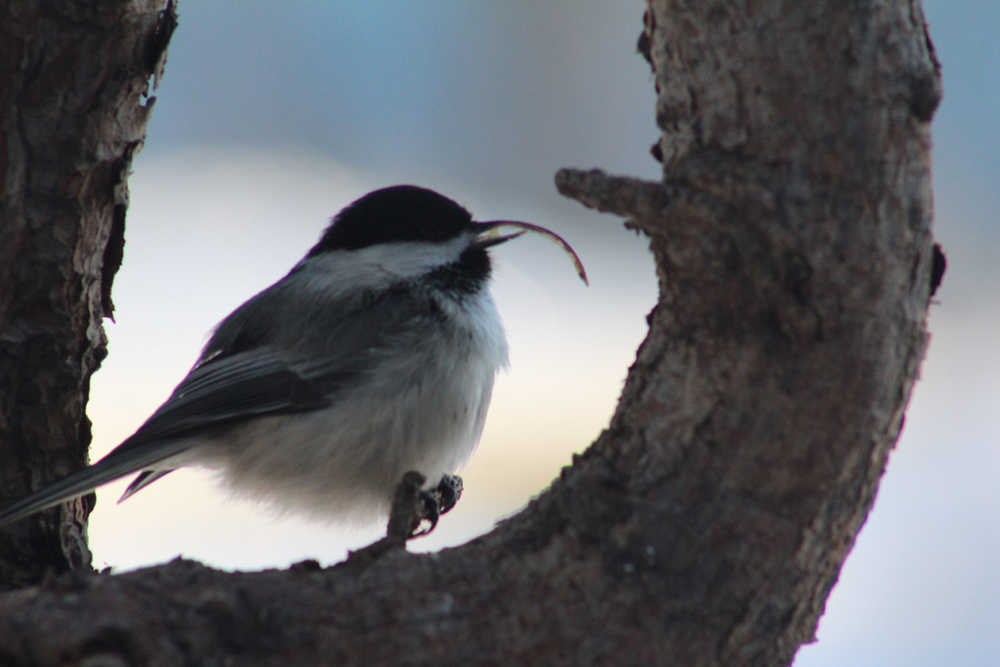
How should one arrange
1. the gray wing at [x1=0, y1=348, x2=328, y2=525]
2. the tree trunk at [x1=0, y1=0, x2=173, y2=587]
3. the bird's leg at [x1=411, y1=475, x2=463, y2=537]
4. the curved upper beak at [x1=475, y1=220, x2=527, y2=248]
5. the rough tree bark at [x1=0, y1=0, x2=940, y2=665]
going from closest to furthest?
the rough tree bark at [x1=0, y1=0, x2=940, y2=665], the tree trunk at [x1=0, y1=0, x2=173, y2=587], the gray wing at [x1=0, y1=348, x2=328, y2=525], the bird's leg at [x1=411, y1=475, x2=463, y2=537], the curved upper beak at [x1=475, y1=220, x2=527, y2=248]

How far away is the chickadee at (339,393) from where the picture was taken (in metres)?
1.52

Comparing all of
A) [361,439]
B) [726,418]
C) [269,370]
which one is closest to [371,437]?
[361,439]

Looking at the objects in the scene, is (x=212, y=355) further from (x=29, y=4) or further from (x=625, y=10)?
(x=625, y=10)

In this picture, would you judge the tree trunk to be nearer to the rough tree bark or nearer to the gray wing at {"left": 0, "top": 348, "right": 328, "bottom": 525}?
the gray wing at {"left": 0, "top": 348, "right": 328, "bottom": 525}

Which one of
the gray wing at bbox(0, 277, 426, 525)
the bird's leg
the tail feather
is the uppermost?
the gray wing at bbox(0, 277, 426, 525)

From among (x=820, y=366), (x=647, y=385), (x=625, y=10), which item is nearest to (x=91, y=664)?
(x=647, y=385)

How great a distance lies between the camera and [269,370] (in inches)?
61.8

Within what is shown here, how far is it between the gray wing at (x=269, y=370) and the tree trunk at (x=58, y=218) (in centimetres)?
11

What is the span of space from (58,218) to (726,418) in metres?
0.83

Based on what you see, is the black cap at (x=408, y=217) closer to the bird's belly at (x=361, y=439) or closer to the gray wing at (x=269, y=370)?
the gray wing at (x=269, y=370)

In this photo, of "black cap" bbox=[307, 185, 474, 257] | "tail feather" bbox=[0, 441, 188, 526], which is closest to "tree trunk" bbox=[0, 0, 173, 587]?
"tail feather" bbox=[0, 441, 188, 526]

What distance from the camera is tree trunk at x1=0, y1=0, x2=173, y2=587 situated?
1311 mm

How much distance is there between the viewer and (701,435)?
106 centimetres

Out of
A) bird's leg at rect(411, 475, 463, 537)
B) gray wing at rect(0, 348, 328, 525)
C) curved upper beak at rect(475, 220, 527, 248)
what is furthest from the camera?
curved upper beak at rect(475, 220, 527, 248)
